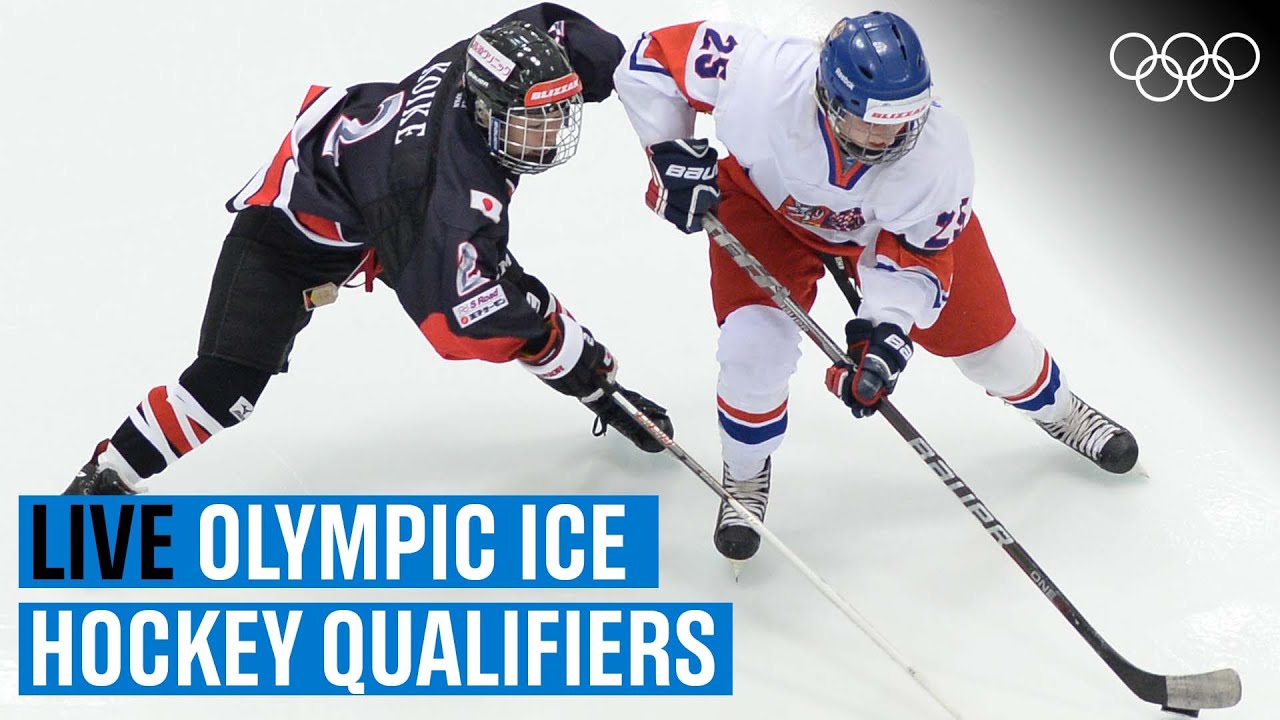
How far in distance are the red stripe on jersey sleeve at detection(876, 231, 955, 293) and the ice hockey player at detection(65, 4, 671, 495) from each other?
25.2 inches

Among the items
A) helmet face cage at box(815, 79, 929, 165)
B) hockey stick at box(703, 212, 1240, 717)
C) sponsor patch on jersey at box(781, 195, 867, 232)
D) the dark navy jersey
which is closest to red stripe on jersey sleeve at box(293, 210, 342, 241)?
the dark navy jersey

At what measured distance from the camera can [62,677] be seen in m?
2.91

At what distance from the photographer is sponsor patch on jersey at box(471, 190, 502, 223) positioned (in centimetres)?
285

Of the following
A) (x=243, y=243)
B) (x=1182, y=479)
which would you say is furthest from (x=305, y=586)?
(x=1182, y=479)

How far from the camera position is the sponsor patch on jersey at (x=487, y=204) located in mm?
2850

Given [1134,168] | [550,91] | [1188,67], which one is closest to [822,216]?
[550,91]

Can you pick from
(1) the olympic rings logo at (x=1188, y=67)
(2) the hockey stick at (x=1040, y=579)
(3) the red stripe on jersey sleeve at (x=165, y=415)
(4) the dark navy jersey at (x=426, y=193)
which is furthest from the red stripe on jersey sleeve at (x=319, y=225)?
(1) the olympic rings logo at (x=1188, y=67)

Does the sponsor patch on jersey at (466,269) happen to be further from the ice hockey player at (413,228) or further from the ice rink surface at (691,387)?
the ice rink surface at (691,387)

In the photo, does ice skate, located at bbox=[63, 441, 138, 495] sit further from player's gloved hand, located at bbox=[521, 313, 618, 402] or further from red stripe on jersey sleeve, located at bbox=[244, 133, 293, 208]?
player's gloved hand, located at bbox=[521, 313, 618, 402]

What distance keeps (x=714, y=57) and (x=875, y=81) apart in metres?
→ 0.45

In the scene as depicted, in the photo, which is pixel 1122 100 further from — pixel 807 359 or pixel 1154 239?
pixel 807 359

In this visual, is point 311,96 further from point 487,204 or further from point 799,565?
point 799,565

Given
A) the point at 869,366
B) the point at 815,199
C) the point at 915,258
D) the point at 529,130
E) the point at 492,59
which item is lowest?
the point at 869,366

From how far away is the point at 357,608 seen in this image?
3.09 meters
